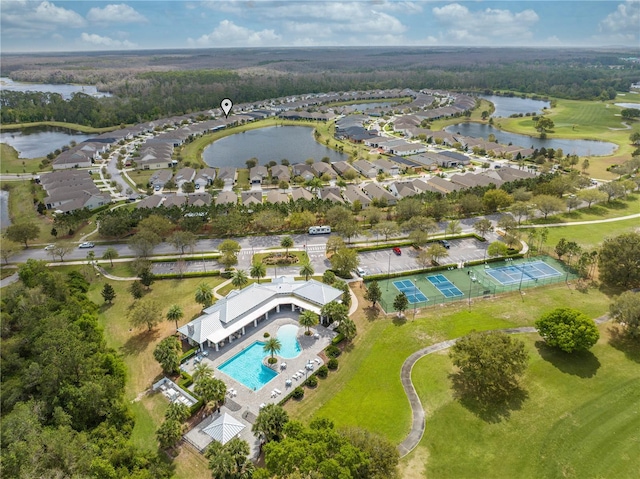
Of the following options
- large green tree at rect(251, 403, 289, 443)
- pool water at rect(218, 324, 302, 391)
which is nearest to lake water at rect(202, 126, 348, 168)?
pool water at rect(218, 324, 302, 391)

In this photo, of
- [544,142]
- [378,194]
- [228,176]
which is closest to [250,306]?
[378,194]

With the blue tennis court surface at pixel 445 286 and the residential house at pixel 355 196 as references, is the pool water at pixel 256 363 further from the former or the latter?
the residential house at pixel 355 196

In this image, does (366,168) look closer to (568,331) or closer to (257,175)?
(257,175)

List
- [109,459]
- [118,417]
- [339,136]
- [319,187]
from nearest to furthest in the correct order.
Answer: [109,459] < [118,417] < [319,187] < [339,136]

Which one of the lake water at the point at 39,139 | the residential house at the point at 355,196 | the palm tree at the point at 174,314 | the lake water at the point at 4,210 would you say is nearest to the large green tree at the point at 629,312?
the residential house at the point at 355,196

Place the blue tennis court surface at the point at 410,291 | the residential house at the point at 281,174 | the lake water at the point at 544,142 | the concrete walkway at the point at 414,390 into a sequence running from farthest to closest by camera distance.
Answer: the lake water at the point at 544,142 → the residential house at the point at 281,174 → the blue tennis court surface at the point at 410,291 → the concrete walkway at the point at 414,390

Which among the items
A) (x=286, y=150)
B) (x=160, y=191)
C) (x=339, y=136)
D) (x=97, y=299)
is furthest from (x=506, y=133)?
(x=97, y=299)

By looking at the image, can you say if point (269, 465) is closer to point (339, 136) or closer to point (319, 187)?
point (319, 187)
